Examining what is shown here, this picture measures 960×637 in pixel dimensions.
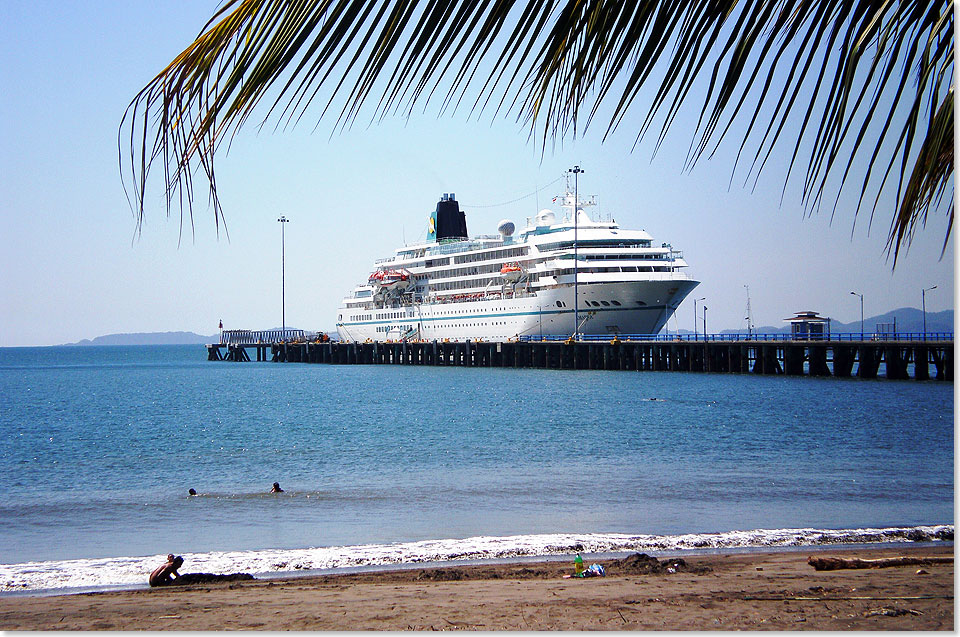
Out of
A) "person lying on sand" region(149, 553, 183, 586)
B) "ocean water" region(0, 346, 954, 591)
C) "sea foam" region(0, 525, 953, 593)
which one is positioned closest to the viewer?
"person lying on sand" region(149, 553, 183, 586)

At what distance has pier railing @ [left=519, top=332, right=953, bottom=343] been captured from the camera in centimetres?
3503

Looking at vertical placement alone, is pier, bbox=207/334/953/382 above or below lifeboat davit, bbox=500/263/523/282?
below

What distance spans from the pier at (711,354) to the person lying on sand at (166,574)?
24.9 metres

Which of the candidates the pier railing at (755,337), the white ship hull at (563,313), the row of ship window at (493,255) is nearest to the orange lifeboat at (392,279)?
the white ship hull at (563,313)

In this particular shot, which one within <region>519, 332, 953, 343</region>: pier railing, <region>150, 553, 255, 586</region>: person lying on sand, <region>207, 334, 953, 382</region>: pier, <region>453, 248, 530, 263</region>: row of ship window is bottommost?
<region>150, 553, 255, 586</region>: person lying on sand

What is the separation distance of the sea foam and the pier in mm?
20416

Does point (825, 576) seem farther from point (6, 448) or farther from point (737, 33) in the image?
point (6, 448)

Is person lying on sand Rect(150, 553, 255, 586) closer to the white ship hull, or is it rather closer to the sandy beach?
the sandy beach

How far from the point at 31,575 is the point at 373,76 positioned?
8649 mm

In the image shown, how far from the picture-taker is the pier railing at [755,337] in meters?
35.0

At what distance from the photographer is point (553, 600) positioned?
16.2ft

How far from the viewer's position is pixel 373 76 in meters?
1.09

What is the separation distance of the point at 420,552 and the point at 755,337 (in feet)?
119

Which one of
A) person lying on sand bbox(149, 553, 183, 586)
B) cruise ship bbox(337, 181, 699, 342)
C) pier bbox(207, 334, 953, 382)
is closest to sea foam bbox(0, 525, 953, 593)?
person lying on sand bbox(149, 553, 183, 586)
